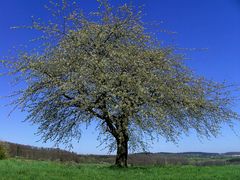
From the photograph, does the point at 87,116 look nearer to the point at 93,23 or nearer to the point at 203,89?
the point at 93,23

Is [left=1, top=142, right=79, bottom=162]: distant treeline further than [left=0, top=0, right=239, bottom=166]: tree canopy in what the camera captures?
Yes

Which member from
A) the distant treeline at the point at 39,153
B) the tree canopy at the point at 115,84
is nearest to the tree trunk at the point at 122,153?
the tree canopy at the point at 115,84

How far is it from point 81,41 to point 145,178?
10.9 m

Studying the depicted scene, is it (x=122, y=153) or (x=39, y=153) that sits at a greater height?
(x=39, y=153)

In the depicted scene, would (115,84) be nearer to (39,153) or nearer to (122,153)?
(122,153)

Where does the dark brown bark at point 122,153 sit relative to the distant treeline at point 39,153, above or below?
below

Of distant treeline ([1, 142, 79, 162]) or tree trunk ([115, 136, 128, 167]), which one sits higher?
distant treeline ([1, 142, 79, 162])

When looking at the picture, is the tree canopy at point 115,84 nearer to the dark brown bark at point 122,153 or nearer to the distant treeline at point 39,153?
the dark brown bark at point 122,153

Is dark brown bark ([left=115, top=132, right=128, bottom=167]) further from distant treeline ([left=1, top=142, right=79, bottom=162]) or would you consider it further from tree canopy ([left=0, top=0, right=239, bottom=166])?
distant treeline ([left=1, top=142, right=79, bottom=162])

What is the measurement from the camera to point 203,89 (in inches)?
1145

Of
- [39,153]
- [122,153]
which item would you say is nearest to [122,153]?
[122,153]

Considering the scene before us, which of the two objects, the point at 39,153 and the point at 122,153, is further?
the point at 39,153

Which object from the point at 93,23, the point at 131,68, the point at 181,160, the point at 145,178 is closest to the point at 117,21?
the point at 93,23

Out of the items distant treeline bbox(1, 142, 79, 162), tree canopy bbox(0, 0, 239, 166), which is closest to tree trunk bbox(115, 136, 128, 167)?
tree canopy bbox(0, 0, 239, 166)
